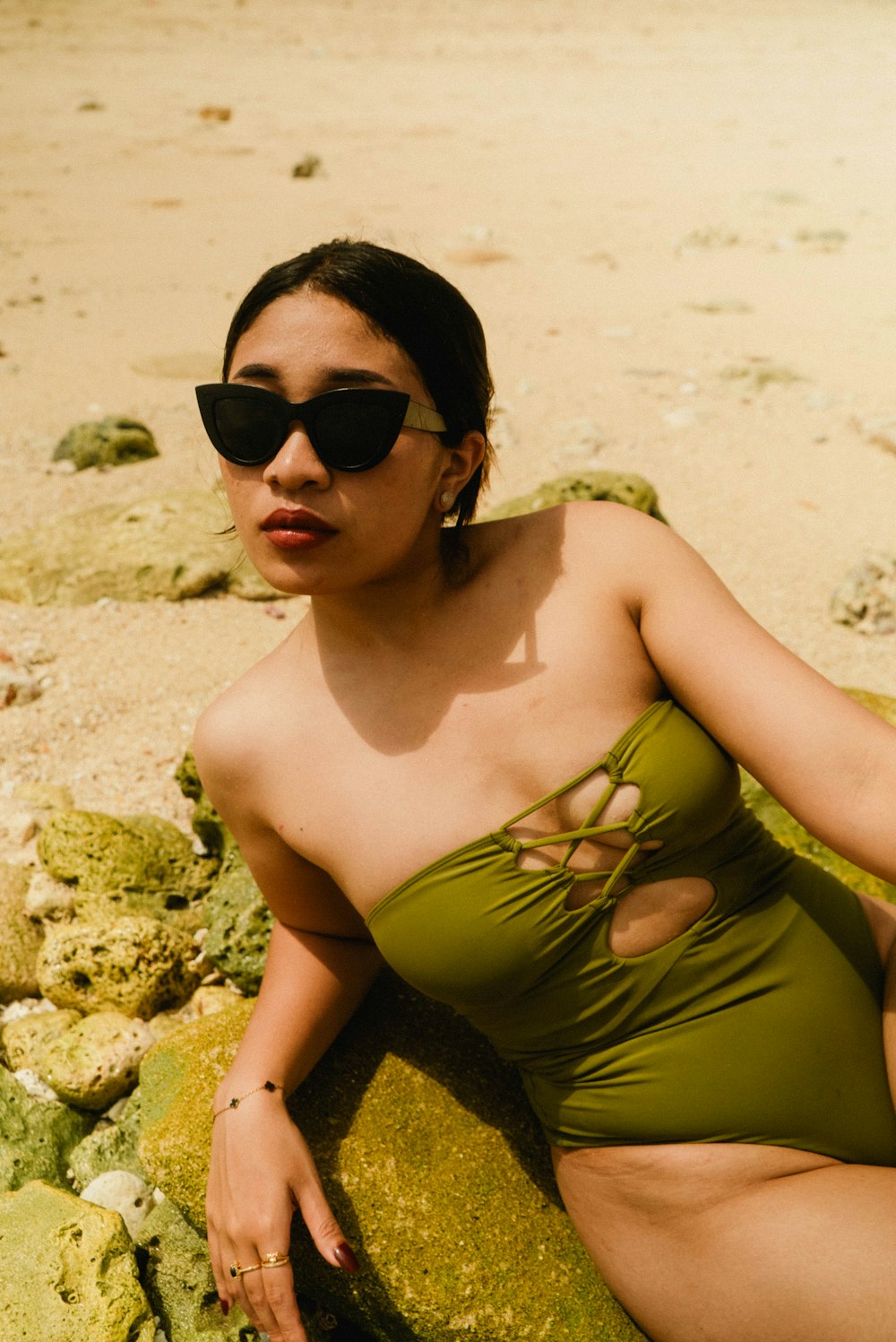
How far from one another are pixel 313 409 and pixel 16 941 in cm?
233

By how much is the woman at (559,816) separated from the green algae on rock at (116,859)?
58.2 inches

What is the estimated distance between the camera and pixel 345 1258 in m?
2.24

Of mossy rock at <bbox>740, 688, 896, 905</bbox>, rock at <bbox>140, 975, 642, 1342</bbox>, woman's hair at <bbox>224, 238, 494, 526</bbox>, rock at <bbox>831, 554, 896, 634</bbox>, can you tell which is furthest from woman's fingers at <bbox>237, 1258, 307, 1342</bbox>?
rock at <bbox>831, 554, 896, 634</bbox>

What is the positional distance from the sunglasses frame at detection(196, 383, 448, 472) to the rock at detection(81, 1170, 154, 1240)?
1864 millimetres

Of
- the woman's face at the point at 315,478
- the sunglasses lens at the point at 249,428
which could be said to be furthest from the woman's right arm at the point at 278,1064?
the sunglasses lens at the point at 249,428

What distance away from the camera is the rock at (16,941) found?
3.61 metres

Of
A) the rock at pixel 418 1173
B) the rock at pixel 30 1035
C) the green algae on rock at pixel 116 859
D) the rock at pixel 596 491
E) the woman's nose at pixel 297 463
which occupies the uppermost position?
the woman's nose at pixel 297 463

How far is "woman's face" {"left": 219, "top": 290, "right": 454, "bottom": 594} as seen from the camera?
2104 millimetres

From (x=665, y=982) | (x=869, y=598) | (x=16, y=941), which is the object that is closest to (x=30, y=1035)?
(x=16, y=941)

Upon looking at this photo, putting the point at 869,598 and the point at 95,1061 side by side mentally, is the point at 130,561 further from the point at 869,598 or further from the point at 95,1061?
the point at 869,598

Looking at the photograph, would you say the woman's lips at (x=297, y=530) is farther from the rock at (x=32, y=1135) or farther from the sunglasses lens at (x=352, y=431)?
the rock at (x=32, y=1135)

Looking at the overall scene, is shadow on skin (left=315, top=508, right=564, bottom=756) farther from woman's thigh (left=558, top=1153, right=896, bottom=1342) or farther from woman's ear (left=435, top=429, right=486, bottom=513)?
woman's thigh (left=558, top=1153, right=896, bottom=1342)

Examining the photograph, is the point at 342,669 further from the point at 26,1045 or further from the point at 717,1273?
the point at 26,1045

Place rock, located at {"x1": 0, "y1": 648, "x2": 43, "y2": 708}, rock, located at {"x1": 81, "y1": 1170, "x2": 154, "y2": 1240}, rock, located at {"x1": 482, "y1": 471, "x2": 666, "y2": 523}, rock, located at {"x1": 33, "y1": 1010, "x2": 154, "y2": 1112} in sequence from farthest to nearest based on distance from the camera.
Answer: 1. rock, located at {"x1": 482, "y1": 471, "x2": 666, "y2": 523}
2. rock, located at {"x1": 0, "y1": 648, "x2": 43, "y2": 708}
3. rock, located at {"x1": 33, "y1": 1010, "x2": 154, "y2": 1112}
4. rock, located at {"x1": 81, "y1": 1170, "x2": 154, "y2": 1240}
